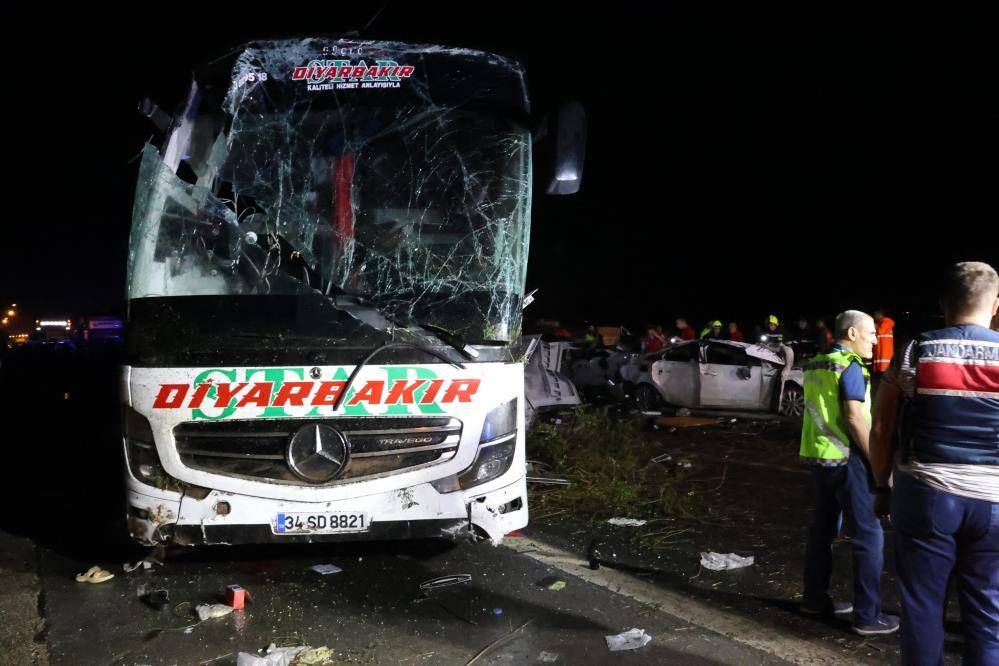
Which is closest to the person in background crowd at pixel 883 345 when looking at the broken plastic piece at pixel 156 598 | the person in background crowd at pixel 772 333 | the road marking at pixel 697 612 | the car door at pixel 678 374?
the person in background crowd at pixel 772 333

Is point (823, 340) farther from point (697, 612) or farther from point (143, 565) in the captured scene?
point (143, 565)

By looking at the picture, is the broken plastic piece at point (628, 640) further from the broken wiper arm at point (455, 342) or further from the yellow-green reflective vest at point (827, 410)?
the broken wiper arm at point (455, 342)

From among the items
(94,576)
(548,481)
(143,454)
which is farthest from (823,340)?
(94,576)

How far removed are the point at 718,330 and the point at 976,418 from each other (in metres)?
13.4

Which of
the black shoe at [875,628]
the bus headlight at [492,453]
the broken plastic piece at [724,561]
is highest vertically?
the bus headlight at [492,453]

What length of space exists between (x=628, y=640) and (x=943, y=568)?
1.64 metres

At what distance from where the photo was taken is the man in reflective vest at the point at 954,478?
2.74 metres

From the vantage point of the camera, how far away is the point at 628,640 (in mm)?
3822

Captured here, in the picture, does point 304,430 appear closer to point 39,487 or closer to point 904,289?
point 39,487

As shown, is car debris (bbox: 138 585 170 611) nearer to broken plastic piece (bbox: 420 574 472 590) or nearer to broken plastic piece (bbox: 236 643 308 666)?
broken plastic piece (bbox: 236 643 308 666)

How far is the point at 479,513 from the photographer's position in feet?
13.9

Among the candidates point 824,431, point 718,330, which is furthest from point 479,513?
point 718,330

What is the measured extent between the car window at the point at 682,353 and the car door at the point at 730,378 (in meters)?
0.27

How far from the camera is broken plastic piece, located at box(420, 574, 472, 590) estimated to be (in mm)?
4641
